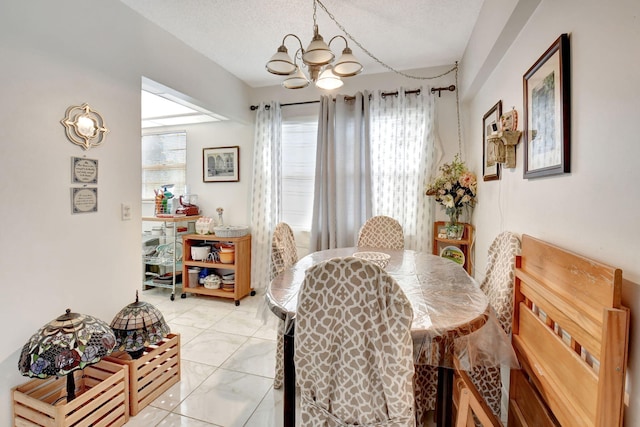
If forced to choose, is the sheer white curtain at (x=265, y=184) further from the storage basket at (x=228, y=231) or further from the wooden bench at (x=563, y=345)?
the wooden bench at (x=563, y=345)

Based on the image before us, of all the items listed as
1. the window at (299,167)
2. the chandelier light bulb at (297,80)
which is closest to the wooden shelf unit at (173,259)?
the window at (299,167)

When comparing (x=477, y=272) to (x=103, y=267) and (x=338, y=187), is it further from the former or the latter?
(x=103, y=267)

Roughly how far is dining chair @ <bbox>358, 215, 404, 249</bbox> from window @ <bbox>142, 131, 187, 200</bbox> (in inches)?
105

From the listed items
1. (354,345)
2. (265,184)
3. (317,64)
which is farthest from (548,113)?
(265,184)

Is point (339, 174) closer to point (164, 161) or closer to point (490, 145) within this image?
point (490, 145)

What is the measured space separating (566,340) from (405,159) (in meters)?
2.31

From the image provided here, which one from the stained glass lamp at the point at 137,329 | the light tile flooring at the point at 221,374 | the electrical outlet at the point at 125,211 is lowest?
the light tile flooring at the point at 221,374

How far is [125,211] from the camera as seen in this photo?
215cm

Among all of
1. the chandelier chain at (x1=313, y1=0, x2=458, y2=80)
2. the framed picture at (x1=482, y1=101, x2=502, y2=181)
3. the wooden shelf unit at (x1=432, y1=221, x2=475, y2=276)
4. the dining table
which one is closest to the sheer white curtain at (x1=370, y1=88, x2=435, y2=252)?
the wooden shelf unit at (x1=432, y1=221, x2=475, y2=276)

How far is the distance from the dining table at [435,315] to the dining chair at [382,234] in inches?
33.8

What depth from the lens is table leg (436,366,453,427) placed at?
1.48 meters

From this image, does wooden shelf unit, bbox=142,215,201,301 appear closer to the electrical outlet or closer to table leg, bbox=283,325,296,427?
the electrical outlet

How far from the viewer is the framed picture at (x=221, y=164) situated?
385cm

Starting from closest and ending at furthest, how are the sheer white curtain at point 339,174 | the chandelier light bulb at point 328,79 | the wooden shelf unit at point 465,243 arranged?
the chandelier light bulb at point 328,79 → the wooden shelf unit at point 465,243 → the sheer white curtain at point 339,174
